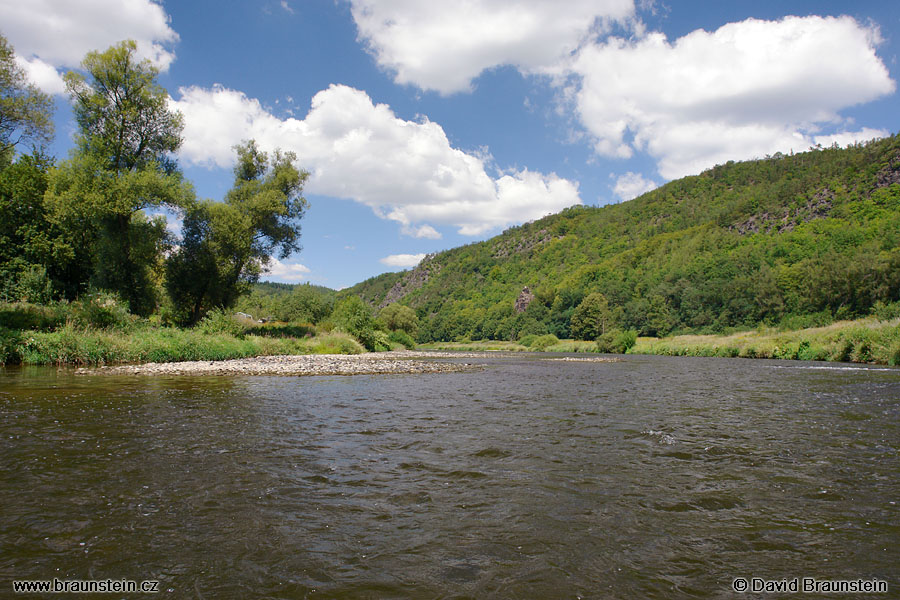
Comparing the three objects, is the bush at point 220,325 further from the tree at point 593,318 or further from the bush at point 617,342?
the tree at point 593,318

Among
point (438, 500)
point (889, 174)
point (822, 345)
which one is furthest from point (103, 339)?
point (889, 174)

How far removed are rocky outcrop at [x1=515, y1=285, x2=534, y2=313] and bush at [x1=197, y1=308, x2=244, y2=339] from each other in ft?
444

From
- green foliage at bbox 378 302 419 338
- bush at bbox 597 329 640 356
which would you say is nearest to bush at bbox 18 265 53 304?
green foliage at bbox 378 302 419 338

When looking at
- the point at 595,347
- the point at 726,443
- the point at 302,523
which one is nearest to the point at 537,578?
the point at 302,523

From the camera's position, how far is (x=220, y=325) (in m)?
30.3

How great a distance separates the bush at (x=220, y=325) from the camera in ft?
97.8

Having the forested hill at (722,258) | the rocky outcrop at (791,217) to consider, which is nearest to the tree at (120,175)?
the forested hill at (722,258)

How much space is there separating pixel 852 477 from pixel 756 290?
339 feet

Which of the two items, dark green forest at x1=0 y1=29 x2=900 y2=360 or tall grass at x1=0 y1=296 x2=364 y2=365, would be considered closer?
tall grass at x1=0 y1=296 x2=364 y2=365

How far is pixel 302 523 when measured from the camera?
448 centimetres

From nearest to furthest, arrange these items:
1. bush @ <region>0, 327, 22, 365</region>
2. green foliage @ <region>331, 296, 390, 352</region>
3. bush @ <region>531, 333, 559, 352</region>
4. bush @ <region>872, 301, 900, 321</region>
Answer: bush @ <region>0, 327, 22, 365</region>
green foliage @ <region>331, 296, 390, 352</region>
bush @ <region>872, 301, 900, 321</region>
bush @ <region>531, 333, 559, 352</region>

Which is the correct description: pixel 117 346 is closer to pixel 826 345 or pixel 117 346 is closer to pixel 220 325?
pixel 220 325

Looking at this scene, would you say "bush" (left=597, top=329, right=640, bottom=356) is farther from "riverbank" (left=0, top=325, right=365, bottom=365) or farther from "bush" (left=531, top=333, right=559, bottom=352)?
"riverbank" (left=0, top=325, right=365, bottom=365)

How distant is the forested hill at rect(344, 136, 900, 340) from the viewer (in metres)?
77.3
